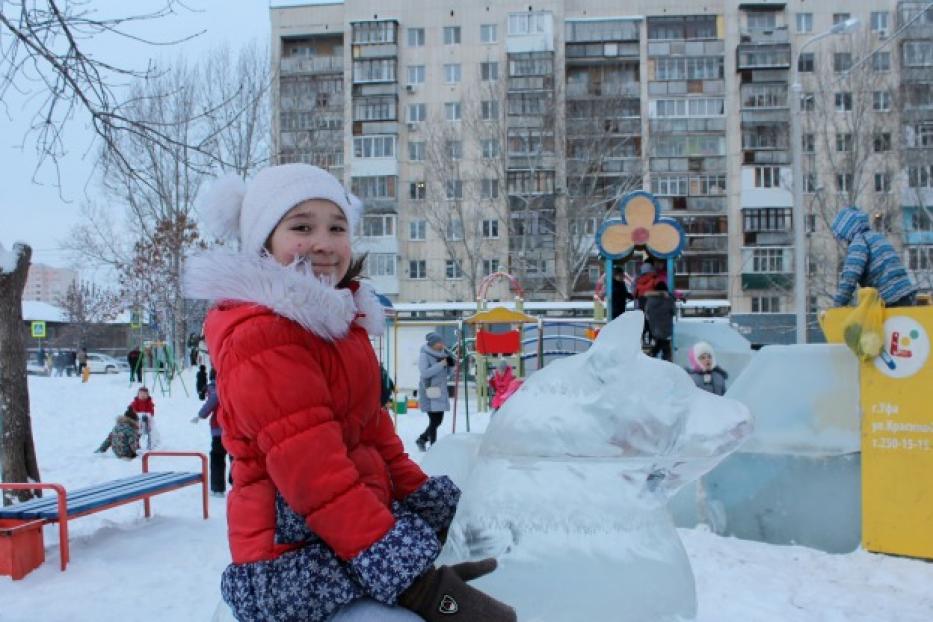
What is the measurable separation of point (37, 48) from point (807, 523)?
6.05 m

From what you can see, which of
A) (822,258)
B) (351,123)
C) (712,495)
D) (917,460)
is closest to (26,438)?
(712,495)

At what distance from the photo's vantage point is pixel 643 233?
1077 cm

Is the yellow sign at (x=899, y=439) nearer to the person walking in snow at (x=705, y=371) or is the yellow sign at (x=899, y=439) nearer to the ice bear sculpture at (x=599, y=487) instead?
the person walking in snow at (x=705, y=371)

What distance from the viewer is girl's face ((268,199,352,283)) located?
178 cm

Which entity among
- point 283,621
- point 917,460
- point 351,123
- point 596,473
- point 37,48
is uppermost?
point 351,123

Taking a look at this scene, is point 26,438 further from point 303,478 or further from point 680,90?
point 680,90

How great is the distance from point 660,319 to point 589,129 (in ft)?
78.3

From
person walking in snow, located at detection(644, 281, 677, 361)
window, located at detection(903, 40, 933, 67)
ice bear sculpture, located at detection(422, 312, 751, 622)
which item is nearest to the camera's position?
ice bear sculpture, located at detection(422, 312, 751, 622)

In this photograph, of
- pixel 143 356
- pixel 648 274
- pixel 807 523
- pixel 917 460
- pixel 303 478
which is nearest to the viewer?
pixel 303 478

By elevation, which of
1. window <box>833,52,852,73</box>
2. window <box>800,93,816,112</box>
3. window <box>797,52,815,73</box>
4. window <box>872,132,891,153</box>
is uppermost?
window <box>797,52,815,73</box>

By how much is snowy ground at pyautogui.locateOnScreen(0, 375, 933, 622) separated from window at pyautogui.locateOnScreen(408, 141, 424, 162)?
32.2 m

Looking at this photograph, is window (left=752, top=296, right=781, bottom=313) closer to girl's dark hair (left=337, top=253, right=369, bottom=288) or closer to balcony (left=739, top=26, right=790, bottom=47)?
balcony (left=739, top=26, right=790, bottom=47)

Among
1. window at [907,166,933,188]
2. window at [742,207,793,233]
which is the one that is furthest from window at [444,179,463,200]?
window at [907,166,933,188]

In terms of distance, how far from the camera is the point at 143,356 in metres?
21.2
